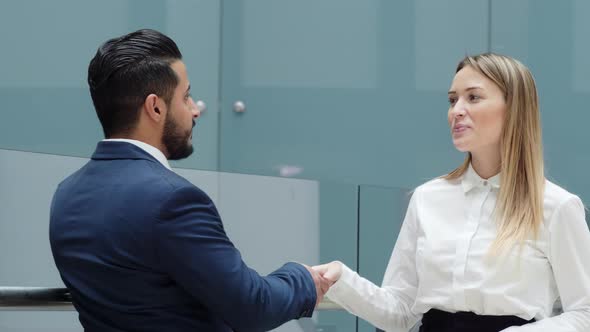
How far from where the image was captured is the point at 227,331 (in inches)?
63.0

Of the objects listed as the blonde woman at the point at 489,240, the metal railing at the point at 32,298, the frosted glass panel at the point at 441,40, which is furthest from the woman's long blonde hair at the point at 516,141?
the frosted glass panel at the point at 441,40

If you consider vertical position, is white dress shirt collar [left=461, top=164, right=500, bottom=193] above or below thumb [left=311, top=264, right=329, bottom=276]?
above

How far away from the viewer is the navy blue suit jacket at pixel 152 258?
1.47 meters

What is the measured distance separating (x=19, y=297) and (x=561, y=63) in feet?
8.63

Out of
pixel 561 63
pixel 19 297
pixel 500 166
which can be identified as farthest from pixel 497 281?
pixel 561 63

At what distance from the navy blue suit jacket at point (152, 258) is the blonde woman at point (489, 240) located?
521 millimetres

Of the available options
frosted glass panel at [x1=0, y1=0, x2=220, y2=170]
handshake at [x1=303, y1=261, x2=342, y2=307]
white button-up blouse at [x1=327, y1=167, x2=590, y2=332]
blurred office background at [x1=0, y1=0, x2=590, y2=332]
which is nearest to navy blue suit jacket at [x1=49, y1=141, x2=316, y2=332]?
handshake at [x1=303, y1=261, x2=342, y2=307]

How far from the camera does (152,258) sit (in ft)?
4.86

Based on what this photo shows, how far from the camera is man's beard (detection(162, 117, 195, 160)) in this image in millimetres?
1635

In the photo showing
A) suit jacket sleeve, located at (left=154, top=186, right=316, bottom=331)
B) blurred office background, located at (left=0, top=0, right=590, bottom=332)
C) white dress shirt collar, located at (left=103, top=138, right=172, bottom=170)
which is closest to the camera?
suit jacket sleeve, located at (left=154, top=186, right=316, bottom=331)

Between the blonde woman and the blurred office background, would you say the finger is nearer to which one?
the blonde woman

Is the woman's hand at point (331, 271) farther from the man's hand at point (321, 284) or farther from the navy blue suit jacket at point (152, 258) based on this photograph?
the navy blue suit jacket at point (152, 258)

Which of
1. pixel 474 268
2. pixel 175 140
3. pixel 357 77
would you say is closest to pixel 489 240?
pixel 474 268

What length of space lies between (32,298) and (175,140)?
46 cm
